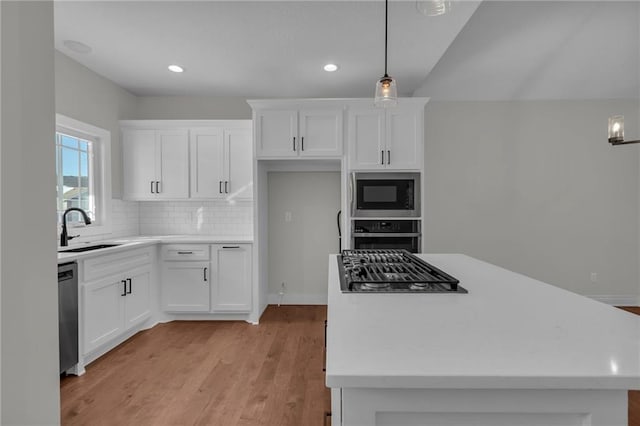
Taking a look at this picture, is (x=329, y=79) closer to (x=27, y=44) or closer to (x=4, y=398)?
(x=27, y=44)

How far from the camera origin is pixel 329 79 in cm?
362

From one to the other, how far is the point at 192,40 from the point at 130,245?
1.88m

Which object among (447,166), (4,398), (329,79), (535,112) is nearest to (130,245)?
(329,79)

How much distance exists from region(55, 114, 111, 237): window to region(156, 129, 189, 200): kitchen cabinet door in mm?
502

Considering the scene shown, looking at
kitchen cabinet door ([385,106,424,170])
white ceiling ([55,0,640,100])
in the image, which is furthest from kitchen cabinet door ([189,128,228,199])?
kitchen cabinet door ([385,106,424,170])

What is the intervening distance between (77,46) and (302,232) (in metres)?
2.84

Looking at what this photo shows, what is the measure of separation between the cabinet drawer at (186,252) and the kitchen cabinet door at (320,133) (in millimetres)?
1445

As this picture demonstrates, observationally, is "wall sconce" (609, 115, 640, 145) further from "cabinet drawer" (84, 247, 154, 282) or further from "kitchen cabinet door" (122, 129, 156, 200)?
"kitchen cabinet door" (122, 129, 156, 200)

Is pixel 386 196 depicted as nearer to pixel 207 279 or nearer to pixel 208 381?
pixel 207 279

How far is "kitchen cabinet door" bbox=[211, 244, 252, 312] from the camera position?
3.56 metres

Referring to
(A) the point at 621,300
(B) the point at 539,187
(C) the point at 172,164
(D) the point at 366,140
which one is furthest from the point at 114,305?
(A) the point at 621,300

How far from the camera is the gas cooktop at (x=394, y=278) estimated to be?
50.9 inches

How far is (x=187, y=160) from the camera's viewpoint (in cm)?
376

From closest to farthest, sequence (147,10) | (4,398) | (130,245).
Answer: (4,398) → (147,10) → (130,245)
